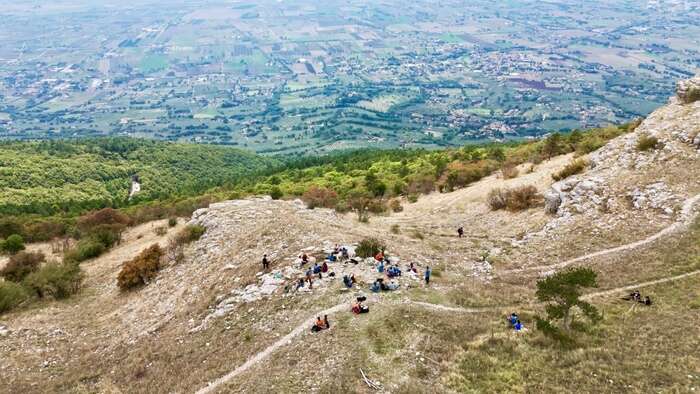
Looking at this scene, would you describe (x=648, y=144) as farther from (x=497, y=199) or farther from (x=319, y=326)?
(x=319, y=326)

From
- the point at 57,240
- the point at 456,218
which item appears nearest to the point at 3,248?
the point at 57,240

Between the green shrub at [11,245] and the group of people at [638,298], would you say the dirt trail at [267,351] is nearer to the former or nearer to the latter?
the group of people at [638,298]

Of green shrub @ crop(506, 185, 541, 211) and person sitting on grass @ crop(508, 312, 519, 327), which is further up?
person sitting on grass @ crop(508, 312, 519, 327)

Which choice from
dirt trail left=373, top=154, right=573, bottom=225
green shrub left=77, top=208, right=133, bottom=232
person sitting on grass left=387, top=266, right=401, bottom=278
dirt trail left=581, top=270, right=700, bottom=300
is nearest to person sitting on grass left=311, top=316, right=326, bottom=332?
person sitting on grass left=387, top=266, right=401, bottom=278

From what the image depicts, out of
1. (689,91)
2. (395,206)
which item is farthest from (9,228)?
(689,91)

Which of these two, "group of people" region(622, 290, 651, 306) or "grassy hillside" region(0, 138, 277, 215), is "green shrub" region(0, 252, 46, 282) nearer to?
"grassy hillside" region(0, 138, 277, 215)

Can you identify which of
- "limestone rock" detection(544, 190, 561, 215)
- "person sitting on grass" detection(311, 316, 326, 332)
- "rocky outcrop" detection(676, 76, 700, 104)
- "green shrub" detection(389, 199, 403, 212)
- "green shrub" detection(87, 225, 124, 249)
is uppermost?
"rocky outcrop" detection(676, 76, 700, 104)

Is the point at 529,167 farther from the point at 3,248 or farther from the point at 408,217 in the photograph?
the point at 3,248
